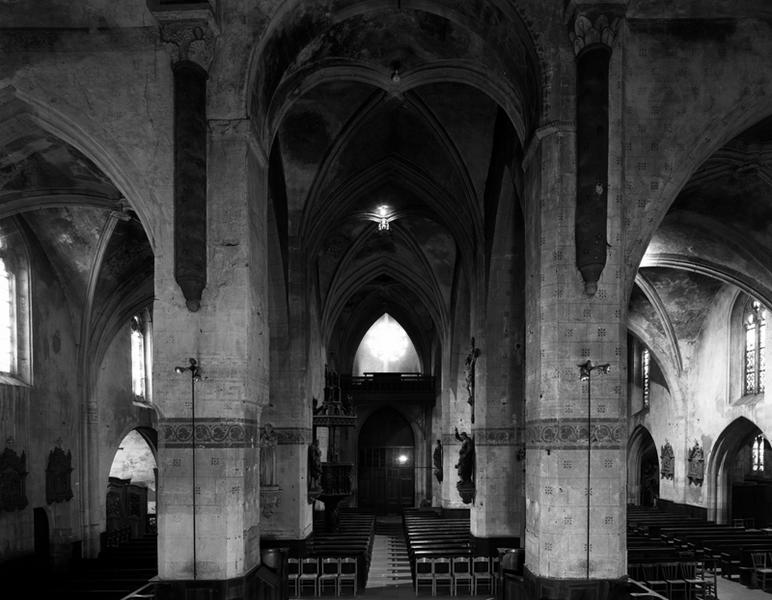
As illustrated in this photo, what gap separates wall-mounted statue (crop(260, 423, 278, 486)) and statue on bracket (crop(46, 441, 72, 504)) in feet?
18.1

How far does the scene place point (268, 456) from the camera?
19.6m

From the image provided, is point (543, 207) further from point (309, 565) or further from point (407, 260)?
point (407, 260)

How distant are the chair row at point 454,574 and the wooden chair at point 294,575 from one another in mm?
2654

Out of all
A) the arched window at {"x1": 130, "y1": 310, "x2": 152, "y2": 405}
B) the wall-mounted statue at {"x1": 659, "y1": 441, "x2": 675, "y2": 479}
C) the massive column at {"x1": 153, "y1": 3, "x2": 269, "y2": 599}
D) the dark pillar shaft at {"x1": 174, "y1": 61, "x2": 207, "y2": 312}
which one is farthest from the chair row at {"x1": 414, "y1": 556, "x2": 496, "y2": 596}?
the wall-mounted statue at {"x1": 659, "y1": 441, "x2": 675, "y2": 479}

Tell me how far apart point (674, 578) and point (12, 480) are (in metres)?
15.3

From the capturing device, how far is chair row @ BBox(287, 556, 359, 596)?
52.9ft

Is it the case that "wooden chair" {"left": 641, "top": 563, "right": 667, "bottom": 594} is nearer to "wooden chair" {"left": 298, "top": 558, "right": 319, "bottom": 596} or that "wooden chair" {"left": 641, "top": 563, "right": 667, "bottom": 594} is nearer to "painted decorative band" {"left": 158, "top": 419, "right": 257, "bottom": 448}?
"wooden chair" {"left": 298, "top": 558, "right": 319, "bottom": 596}

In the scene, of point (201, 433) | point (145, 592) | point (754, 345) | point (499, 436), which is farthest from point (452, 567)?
point (754, 345)

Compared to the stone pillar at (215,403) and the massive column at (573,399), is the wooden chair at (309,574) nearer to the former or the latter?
the stone pillar at (215,403)

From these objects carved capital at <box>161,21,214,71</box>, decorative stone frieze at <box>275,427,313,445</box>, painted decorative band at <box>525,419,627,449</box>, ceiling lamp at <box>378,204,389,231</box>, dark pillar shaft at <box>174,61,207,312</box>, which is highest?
carved capital at <box>161,21,214,71</box>

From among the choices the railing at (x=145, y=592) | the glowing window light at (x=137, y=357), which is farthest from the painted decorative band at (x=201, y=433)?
the glowing window light at (x=137, y=357)

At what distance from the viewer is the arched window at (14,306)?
1816cm

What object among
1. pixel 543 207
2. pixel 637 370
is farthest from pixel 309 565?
pixel 637 370

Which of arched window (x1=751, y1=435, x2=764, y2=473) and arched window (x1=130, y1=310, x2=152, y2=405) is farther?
arched window (x1=751, y1=435, x2=764, y2=473)
